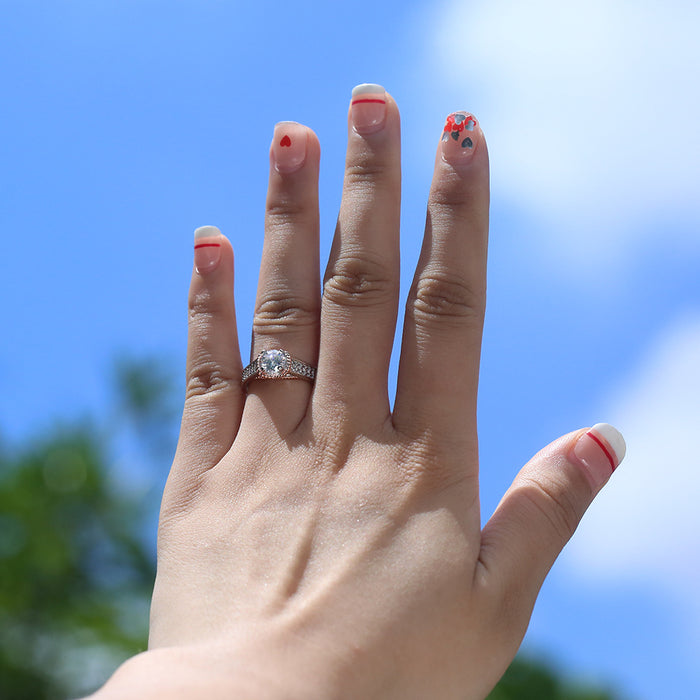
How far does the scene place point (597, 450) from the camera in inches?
94.3

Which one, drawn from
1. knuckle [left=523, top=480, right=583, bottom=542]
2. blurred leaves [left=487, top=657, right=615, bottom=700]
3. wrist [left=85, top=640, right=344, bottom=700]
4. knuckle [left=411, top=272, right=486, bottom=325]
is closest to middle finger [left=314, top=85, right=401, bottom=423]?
knuckle [left=411, top=272, right=486, bottom=325]

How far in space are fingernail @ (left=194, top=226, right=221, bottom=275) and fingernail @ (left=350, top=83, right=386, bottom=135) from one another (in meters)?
0.64

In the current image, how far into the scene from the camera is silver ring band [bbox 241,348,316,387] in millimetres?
2471

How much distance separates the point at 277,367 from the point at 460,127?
0.93m

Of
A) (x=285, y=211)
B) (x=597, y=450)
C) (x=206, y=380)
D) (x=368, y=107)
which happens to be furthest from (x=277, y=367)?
Result: (x=597, y=450)

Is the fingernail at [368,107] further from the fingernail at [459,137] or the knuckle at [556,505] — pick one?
the knuckle at [556,505]

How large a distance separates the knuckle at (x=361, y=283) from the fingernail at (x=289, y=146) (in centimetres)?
41

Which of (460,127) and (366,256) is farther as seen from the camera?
(366,256)

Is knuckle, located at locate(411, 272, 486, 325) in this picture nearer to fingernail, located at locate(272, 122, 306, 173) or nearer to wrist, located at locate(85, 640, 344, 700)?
fingernail, located at locate(272, 122, 306, 173)

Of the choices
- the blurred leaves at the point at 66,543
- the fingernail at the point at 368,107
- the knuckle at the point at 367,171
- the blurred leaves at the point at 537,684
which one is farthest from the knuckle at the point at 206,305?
the blurred leaves at the point at 537,684

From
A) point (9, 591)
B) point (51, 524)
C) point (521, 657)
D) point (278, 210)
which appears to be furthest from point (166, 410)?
point (521, 657)

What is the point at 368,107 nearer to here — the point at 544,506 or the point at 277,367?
the point at 277,367

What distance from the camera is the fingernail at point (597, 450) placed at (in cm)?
240

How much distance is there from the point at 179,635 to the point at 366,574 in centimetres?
50
